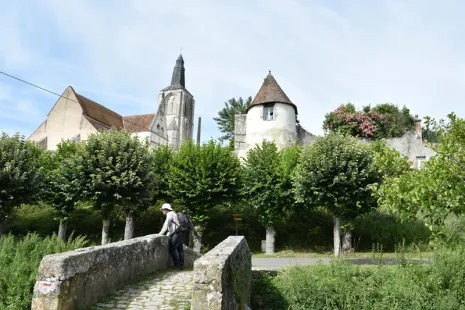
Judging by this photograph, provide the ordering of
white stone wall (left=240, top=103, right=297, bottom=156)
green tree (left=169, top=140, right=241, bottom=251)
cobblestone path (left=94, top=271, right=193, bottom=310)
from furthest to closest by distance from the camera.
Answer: white stone wall (left=240, top=103, right=297, bottom=156) → green tree (left=169, top=140, right=241, bottom=251) → cobblestone path (left=94, top=271, right=193, bottom=310)

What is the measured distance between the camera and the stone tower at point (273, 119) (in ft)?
94.2

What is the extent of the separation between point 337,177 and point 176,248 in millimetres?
8973

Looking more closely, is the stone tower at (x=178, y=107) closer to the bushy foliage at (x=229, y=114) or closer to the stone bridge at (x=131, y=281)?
the bushy foliage at (x=229, y=114)

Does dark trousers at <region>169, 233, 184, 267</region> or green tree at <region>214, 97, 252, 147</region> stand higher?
green tree at <region>214, 97, 252, 147</region>

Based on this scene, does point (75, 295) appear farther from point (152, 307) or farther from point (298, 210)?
point (298, 210)

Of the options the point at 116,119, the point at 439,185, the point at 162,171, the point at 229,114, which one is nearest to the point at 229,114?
the point at 229,114

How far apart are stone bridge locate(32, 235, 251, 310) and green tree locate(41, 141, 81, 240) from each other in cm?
994

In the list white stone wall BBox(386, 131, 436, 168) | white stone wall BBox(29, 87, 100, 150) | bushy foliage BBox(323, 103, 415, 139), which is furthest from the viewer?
white stone wall BBox(29, 87, 100, 150)

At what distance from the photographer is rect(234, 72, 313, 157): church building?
28703 mm

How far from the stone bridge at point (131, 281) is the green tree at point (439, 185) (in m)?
3.76

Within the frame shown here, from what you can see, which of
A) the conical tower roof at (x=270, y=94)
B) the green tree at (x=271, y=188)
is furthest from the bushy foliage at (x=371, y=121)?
the green tree at (x=271, y=188)

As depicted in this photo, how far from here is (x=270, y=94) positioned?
29312mm

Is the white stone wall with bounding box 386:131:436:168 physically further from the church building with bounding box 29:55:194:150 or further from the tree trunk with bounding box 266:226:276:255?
the church building with bounding box 29:55:194:150

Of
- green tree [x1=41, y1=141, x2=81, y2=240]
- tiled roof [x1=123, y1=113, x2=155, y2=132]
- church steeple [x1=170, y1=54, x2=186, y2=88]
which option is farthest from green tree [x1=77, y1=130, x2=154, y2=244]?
church steeple [x1=170, y1=54, x2=186, y2=88]
